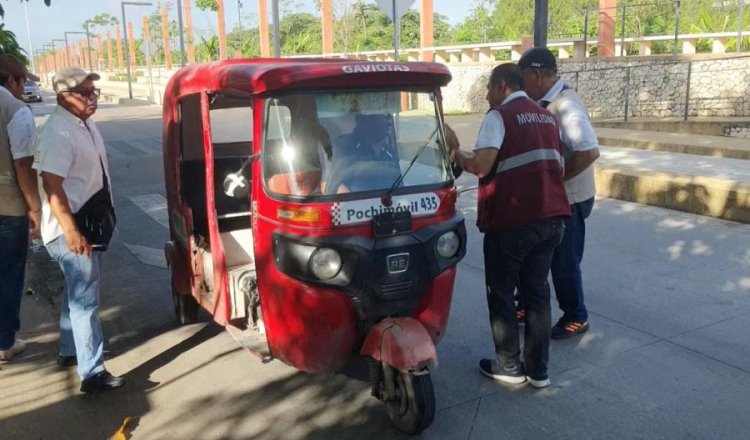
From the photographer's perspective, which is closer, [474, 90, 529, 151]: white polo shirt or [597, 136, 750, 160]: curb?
[474, 90, 529, 151]: white polo shirt

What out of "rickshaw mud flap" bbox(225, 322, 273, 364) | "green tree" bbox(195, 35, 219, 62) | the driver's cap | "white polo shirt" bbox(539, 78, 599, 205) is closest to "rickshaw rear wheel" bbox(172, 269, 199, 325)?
"rickshaw mud flap" bbox(225, 322, 273, 364)

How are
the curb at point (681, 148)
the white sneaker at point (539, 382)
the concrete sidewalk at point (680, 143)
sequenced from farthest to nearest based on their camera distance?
the concrete sidewalk at point (680, 143) < the curb at point (681, 148) < the white sneaker at point (539, 382)

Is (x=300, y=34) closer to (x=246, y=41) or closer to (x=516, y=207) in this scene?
(x=246, y=41)

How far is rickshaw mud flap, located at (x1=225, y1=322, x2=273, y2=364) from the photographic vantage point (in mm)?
3668

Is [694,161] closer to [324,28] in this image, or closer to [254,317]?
[254,317]

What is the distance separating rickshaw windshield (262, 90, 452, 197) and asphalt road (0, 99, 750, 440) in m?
1.31

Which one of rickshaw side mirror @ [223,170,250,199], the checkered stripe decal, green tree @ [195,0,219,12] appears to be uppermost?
green tree @ [195,0,219,12]

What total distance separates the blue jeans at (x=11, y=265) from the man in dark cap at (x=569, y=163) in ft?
11.1

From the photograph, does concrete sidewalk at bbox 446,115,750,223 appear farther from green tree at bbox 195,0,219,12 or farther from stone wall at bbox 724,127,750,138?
green tree at bbox 195,0,219,12

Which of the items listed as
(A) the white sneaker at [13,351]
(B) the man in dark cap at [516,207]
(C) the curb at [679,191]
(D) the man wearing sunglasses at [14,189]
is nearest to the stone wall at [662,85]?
(C) the curb at [679,191]

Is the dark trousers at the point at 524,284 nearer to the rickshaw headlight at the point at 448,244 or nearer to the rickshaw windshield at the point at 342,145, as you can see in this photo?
the rickshaw headlight at the point at 448,244

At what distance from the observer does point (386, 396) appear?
350cm

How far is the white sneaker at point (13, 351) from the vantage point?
4441 mm

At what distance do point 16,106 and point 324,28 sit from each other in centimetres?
3071
